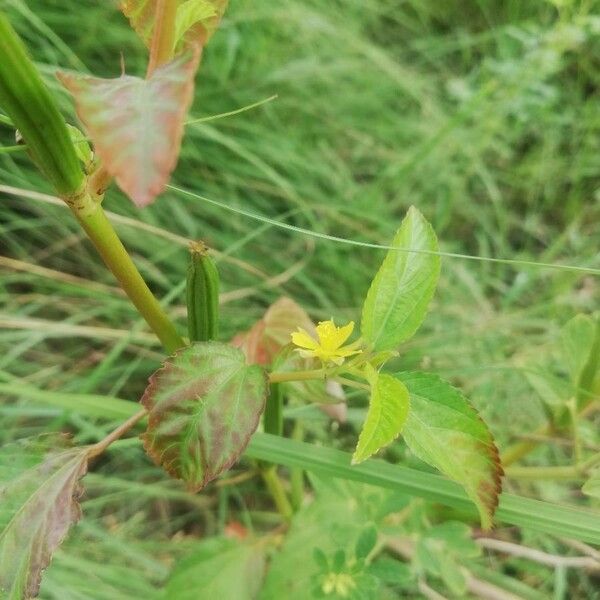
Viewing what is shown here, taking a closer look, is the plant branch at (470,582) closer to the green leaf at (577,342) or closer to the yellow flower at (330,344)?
the green leaf at (577,342)

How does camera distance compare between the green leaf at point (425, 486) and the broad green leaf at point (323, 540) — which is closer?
the green leaf at point (425, 486)

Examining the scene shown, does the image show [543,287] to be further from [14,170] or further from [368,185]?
[14,170]

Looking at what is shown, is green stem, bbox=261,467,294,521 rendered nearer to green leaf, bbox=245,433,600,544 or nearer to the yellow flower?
green leaf, bbox=245,433,600,544

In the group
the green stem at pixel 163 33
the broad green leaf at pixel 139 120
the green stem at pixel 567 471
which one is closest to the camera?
the broad green leaf at pixel 139 120

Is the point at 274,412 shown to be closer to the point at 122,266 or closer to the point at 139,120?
the point at 122,266

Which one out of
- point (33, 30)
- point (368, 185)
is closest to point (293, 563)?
point (368, 185)

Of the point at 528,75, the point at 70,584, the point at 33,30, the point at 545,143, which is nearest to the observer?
the point at 70,584

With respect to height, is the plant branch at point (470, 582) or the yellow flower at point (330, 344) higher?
the yellow flower at point (330, 344)

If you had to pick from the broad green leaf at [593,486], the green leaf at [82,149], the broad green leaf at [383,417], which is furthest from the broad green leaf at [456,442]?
the green leaf at [82,149]
